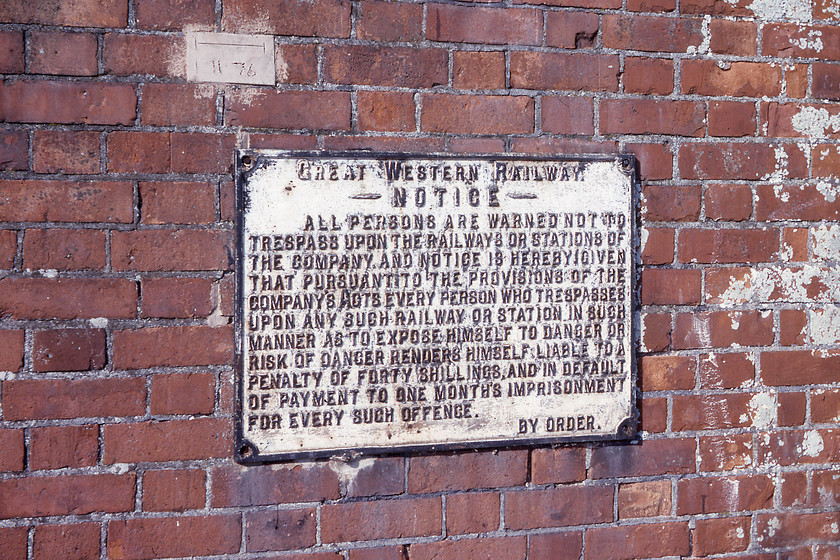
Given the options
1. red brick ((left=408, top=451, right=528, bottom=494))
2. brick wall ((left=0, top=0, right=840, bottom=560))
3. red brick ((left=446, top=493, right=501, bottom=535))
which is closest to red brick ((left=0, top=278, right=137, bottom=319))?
brick wall ((left=0, top=0, right=840, bottom=560))

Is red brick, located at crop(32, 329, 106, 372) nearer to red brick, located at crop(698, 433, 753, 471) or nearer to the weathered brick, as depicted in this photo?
the weathered brick

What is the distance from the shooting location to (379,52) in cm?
142

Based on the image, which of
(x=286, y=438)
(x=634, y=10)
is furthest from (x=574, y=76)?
(x=286, y=438)

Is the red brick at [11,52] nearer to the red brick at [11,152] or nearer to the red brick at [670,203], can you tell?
the red brick at [11,152]

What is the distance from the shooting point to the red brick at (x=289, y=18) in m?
1.38

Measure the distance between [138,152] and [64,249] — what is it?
11.3 inches

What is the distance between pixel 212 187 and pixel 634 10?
120 centimetres

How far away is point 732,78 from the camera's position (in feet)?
5.06

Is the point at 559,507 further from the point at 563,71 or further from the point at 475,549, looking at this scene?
the point at 563,71

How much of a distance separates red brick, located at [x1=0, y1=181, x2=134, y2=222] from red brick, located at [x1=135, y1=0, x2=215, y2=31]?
0.39 meters

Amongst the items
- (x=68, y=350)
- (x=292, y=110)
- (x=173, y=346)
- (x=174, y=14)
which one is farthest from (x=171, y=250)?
(x=174, y=14)

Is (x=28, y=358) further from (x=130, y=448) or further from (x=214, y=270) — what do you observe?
(x=214, y=270)

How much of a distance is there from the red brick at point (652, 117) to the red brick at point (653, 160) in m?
0.04

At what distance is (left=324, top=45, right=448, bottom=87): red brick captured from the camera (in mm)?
1412
